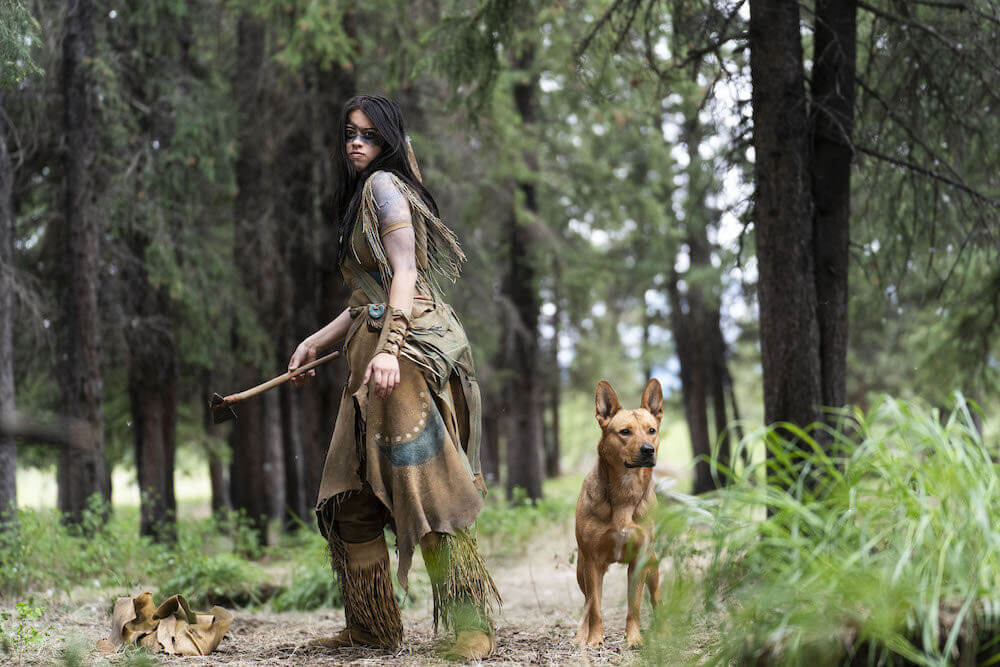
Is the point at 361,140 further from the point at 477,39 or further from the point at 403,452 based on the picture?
the point at 477,39

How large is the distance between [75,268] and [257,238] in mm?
3036

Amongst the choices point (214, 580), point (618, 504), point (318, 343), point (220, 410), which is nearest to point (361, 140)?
point (318, 343)

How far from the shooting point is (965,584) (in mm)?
2639

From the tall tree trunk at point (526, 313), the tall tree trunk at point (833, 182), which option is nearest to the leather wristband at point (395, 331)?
the tall tree trunk at point (833, 182)

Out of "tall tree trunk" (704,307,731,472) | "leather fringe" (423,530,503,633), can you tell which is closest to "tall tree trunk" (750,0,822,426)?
"leather fringe" (423,530,503,633)

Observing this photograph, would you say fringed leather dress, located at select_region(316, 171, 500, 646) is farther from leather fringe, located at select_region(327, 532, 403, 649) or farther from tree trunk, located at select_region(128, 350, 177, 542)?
tree trunk, located at select_region(128, 350, 177, 542)

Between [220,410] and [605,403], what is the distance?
1.92 m

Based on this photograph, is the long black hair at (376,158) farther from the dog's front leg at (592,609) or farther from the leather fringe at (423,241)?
the dog's front leg at (592,609)

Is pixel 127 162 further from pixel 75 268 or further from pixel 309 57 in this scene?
pixel 309 57

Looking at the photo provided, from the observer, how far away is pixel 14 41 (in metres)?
5.11

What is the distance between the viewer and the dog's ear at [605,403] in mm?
4602

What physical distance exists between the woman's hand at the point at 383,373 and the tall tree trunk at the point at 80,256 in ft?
22.8

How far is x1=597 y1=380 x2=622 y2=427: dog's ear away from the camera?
4602mm

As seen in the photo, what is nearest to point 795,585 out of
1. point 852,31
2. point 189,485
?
point 852,31
